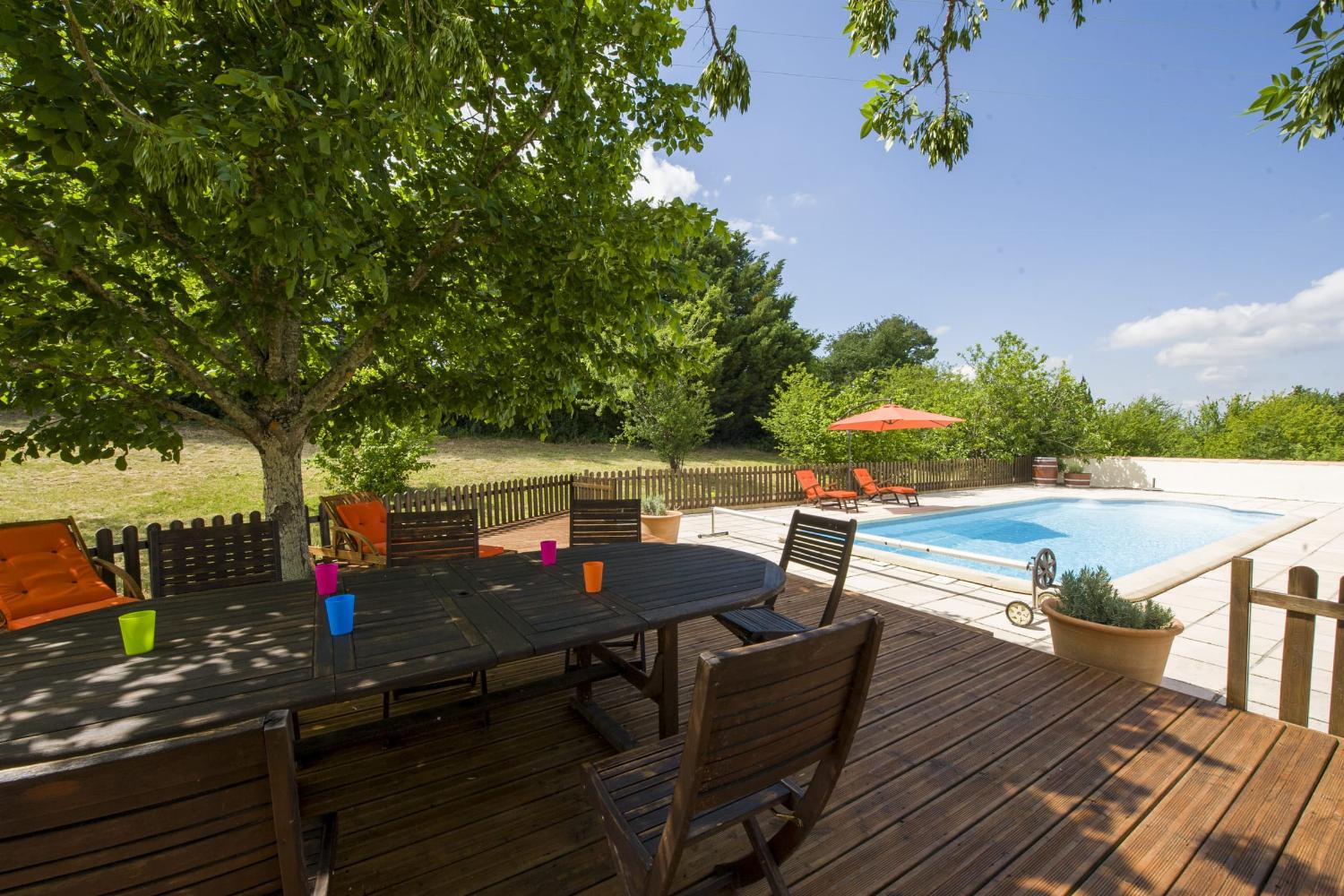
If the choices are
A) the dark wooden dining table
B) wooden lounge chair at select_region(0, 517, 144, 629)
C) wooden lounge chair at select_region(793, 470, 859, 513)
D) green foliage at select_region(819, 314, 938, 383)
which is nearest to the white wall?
wooden lounge chair at select_region(793, 470, 859, 513)

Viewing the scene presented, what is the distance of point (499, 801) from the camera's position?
7.00ft

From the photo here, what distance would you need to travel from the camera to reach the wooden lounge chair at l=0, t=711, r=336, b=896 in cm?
77

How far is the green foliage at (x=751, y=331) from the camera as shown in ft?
74.3

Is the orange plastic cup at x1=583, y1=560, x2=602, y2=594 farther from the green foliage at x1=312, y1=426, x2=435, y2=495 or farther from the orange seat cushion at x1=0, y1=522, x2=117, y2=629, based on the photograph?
the green foliage at x1=312, y1=426, x2=435, y2=495

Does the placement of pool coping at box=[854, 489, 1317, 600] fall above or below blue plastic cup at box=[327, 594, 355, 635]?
below

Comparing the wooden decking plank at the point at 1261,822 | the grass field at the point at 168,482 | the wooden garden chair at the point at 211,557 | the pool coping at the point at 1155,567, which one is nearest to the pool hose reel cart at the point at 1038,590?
the pool coping at the point at 1155,567

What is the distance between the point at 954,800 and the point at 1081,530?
36.5ft

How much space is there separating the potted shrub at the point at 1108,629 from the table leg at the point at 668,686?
103 inches

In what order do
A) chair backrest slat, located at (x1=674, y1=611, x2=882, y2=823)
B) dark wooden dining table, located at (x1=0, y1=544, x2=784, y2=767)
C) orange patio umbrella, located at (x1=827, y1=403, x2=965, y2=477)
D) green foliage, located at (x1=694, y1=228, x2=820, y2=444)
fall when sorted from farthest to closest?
1. green foliage, located at (x1=694, y1=228, x2=820, y2=444)
2. orange patio umbrella, located at (x1=827, y1=403, x2=965, y2=477)
3. dark wooden dining table, located at (x1=0, y1=544, x2=784, y2=767)
4. chair backrest slat, located at (x1=674, y1=611, x2=882, y2=823)

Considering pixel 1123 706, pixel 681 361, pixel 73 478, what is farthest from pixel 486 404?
pixel 73 478

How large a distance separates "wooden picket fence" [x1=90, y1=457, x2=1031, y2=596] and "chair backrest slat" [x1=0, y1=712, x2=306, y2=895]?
13.8 ft

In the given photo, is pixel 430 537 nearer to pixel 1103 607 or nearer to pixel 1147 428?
pixel 1103 607

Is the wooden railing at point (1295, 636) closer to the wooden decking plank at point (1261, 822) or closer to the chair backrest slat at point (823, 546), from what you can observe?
the wooden decking plank at point (1261, 822)

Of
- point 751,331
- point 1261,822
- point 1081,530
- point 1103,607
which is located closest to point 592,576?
point 1261,822
